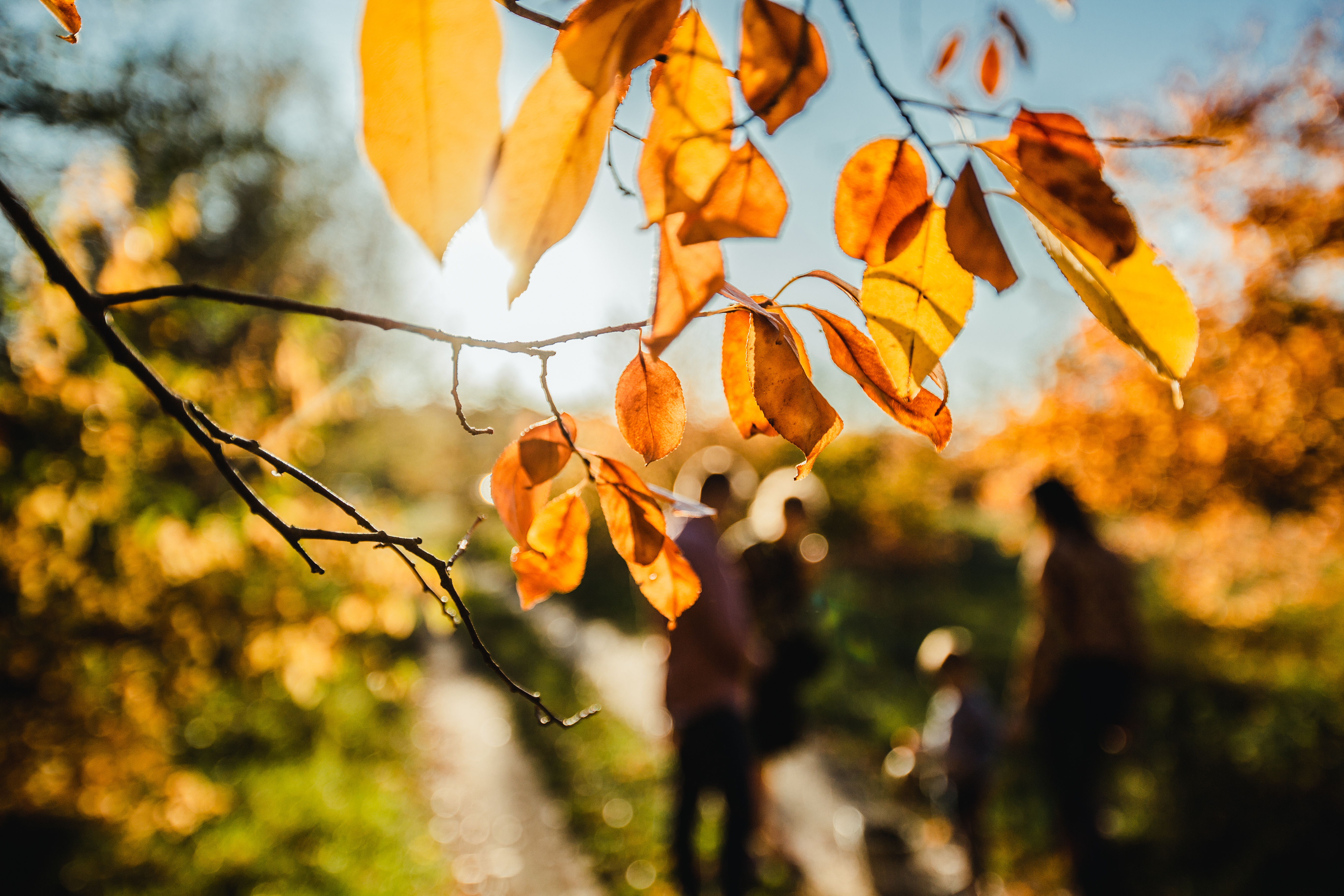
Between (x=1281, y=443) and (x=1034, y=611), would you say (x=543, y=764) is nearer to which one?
(x=1034, y=611)

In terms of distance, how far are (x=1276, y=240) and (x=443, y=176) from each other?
6411mm

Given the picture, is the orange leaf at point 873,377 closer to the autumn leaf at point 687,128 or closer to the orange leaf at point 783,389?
the orange leaf at point 783,389

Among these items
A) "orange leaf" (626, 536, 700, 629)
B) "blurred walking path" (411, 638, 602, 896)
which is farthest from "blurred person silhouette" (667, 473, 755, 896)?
"orange leaf" (626, 536, 700, 629)

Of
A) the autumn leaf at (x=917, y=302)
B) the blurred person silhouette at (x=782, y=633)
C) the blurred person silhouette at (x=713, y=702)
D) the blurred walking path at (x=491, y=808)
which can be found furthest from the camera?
the blurred walking path at (x=491, y=808)

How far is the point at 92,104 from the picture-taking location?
386 centimetres

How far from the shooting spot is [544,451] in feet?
1.72

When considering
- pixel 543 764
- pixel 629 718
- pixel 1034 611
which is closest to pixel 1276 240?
pixel 1034 611

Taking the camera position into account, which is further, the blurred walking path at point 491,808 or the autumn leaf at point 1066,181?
the blurred walking path at point 491,808

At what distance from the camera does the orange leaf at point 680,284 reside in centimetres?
32

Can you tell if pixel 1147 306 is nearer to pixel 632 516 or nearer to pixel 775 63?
pixel 775 63

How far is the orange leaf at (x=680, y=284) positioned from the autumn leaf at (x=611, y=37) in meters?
0.08

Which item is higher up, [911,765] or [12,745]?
[12,745]

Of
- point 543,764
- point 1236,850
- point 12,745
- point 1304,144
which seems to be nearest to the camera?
point 12,745

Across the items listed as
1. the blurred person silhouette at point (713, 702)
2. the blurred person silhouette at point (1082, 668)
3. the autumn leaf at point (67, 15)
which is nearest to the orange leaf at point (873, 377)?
the autumn leaf at point (67, 15)
